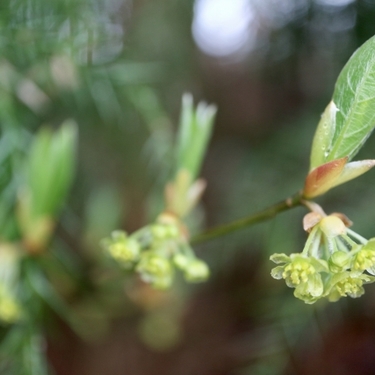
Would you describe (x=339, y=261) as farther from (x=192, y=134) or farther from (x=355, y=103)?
(x=192, y=134)

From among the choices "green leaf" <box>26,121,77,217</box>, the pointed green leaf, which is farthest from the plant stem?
"green leaf" <box>26,121,77,217</box>

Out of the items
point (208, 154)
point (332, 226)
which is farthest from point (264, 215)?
point (208, 154)

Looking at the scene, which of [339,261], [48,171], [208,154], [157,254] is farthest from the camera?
[208,154]

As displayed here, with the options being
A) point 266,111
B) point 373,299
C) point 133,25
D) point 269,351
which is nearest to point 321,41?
point 266,111

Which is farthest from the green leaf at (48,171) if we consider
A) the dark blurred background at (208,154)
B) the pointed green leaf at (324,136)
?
the pointed green leaf at (324,136)

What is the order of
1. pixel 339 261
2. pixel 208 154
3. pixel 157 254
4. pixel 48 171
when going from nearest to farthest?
pixel 339 261, pixel 157 254, pixel 48 171, pixel 208 154

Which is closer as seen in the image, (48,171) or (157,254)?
(157,254)

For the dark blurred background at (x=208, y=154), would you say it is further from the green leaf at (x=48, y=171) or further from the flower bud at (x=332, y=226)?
the flower bud at (x=332, y=226)
